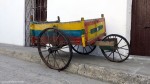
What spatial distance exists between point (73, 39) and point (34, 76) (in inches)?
45.7

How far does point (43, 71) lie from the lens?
5934mm

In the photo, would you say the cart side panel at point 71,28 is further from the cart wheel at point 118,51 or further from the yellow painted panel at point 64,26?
the cart wheel at point 118,51

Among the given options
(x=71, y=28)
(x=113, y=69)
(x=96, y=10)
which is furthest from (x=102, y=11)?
(x=113, y=69)

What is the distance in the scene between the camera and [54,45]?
5.79 m

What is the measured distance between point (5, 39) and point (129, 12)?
5.57 meters

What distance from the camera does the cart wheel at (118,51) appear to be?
5.80 m

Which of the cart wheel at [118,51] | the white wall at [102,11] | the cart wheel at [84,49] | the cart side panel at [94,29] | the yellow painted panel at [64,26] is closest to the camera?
the yellow painted panel at [64,26]

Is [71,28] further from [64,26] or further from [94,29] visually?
[94,29]

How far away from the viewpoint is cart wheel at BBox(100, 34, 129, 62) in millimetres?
5801

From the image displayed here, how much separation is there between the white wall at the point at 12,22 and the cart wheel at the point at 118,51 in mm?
3975

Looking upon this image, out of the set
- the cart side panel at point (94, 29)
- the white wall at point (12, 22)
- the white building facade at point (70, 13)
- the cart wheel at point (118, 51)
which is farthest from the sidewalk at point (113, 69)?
the white wall at point (12, 22)

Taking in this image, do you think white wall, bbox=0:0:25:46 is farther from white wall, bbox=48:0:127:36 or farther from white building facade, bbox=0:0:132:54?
white wall, bbox=48:0:127:36

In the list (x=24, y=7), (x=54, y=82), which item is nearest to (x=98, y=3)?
(x=54, y=82)

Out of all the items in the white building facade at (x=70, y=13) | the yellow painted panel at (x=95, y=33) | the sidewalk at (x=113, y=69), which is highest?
the white building facade at (x=70, y=13)
